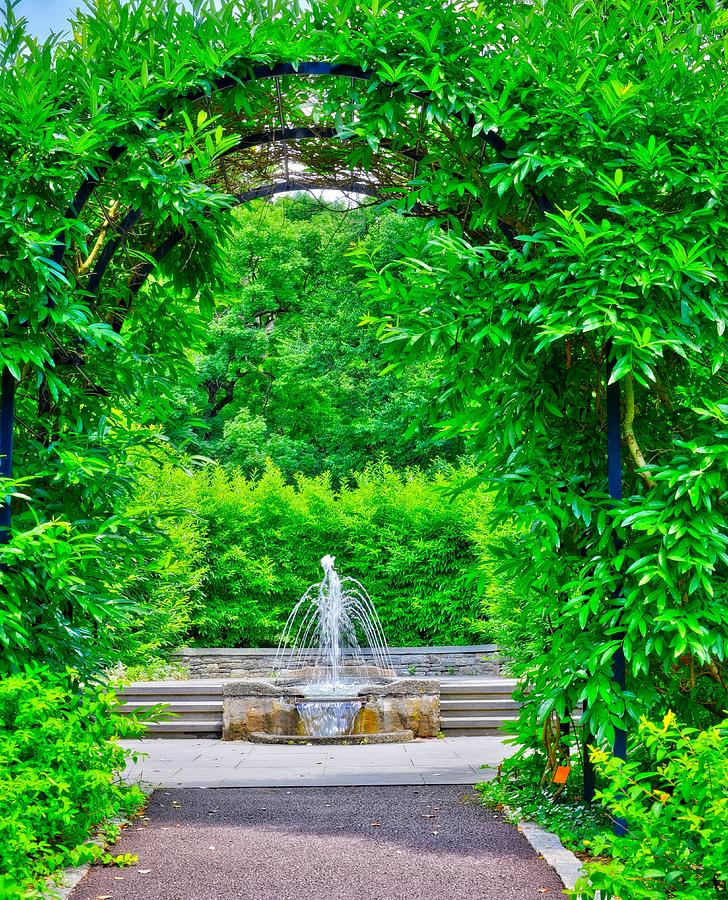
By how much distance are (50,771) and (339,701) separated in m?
5.03

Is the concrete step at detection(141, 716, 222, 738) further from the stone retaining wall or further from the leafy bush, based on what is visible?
the leafy bush

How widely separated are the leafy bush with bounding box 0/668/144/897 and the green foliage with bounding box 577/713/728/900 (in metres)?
1.79

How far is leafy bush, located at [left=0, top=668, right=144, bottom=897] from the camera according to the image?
291 cm

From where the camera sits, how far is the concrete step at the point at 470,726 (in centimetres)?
845

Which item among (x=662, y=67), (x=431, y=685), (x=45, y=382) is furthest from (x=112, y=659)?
(x=431, y=685)

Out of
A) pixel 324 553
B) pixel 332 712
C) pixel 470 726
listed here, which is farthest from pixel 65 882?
pixel 324 553

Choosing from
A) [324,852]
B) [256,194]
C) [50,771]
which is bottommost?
[324,852]

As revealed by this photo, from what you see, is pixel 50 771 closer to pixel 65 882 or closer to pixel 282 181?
pixel 65 882

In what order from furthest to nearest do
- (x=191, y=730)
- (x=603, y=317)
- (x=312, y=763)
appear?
(x=191, y=730), (x=312, y=763), (x=603, y=317)

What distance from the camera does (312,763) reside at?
6.60 meters

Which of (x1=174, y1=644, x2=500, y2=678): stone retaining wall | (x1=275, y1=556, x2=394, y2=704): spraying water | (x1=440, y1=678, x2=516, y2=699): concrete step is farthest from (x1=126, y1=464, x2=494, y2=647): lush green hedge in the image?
(x1=440, y1=678, x2=516, y2=699): concrete step

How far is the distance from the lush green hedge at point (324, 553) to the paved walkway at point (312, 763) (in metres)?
4.11

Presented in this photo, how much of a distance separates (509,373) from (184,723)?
19.7 ft

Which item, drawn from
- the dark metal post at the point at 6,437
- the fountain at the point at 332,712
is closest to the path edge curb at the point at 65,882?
the dark metal post at the point at 6,437
